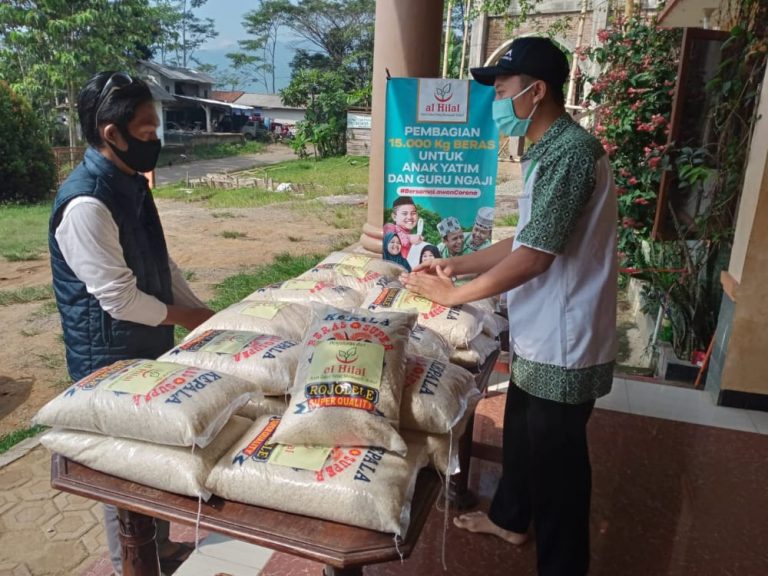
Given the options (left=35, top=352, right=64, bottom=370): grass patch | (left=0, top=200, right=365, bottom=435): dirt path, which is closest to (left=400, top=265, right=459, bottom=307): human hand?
(left=0, top=200, right=365, bottom=435): dirt path

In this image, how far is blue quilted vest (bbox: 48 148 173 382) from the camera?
6.02 ft

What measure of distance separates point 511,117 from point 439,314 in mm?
706

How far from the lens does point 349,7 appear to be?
123 ft

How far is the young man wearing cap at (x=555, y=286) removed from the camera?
1618 millimetres

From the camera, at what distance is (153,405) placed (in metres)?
1.33

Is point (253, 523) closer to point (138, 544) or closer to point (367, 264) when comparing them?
point (138, 544)

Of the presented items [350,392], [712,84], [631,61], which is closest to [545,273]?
[350,392]

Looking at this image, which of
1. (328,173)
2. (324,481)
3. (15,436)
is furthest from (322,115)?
(324,481)

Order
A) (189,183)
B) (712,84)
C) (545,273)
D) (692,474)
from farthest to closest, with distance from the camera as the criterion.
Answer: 1. (189,183)
2. (712,84)
3. (692,474)
4. (545,273)

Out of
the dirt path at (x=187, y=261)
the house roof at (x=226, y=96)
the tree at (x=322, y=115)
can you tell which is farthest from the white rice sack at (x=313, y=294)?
the house roof at (x=226, y=96)

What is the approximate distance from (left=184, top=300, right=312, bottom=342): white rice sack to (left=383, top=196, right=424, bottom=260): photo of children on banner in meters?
1.26

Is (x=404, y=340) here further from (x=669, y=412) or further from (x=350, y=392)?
(x=669, y=412)

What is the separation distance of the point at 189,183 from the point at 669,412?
16.1 m

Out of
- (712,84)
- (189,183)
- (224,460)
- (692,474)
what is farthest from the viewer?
(189,183)
